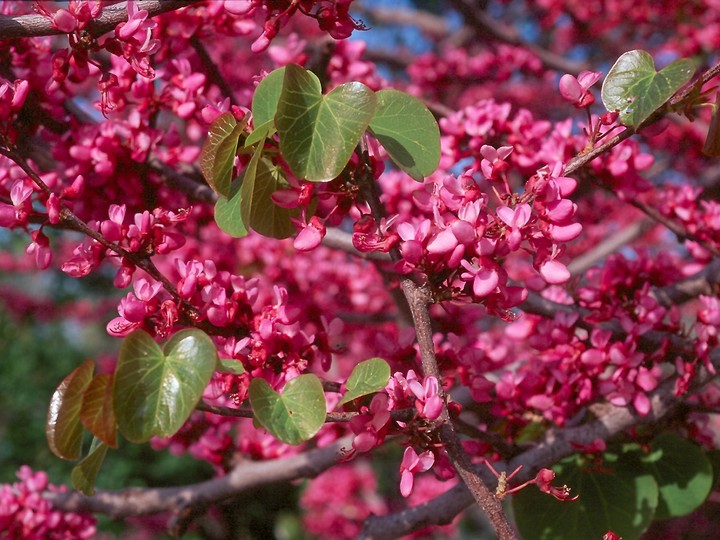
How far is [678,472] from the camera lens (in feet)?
5.16

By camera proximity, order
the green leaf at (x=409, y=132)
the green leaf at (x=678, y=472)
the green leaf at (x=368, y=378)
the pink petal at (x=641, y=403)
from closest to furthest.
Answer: the green leaf at (x=368, y=378), the green leaf at (x=409, y=132), the pink petal at (x=641, y=403), the green leaf at (x=678, y=472)

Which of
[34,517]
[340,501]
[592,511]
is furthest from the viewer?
[340,501]

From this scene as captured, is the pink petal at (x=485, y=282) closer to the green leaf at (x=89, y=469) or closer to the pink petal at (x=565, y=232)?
the pink petal at (x=565, y=232)

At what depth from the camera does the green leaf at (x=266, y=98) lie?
3.15 ft

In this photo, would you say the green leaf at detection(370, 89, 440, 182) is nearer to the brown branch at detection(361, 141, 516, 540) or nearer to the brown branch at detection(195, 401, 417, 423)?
the brown branch at detection(361, 141, 516, 540)

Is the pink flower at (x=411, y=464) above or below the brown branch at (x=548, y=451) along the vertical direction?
above

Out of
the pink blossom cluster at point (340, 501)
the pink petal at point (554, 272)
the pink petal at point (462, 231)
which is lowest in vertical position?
the pink blossom cluster at point (340, 501)

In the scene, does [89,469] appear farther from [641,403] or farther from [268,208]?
[641,403]

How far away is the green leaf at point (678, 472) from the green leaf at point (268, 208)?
1.07 metres

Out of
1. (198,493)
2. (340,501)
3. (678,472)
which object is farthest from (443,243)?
(340,501)

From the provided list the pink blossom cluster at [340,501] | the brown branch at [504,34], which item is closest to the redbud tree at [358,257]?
the brown branch at [504,34]

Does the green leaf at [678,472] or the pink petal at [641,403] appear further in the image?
the green leaf at [678,472]

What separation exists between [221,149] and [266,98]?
0.32 feet

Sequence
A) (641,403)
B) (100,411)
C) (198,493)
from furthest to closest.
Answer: (198,493) < (641,403) < (100,411)
